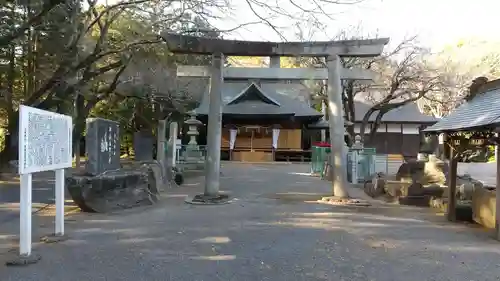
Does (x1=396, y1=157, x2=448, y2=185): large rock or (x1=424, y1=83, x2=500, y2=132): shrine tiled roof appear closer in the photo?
(x1=424, y1=83, x2=500, y2=132): shrine tiled roof

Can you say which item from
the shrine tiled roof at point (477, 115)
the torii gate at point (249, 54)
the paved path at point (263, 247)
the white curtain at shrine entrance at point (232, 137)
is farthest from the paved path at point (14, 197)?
the white curtain at shrine entrance at point (232, 137)

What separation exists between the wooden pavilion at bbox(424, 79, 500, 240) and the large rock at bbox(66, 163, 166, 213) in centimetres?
693

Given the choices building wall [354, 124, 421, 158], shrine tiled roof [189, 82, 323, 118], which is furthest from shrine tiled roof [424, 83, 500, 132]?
building wall [354, 124, 421, 158]

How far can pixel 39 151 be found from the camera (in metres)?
6.29

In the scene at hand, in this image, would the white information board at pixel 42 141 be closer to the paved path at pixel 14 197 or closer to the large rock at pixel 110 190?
the large rock at pixel 110 190

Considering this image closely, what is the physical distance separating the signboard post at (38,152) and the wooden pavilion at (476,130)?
6600 millimetres

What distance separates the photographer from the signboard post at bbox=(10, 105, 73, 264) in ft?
19.0

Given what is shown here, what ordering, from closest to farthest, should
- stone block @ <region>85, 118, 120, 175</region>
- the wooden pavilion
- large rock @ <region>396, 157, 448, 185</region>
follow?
the wooden pavilion → stone block @ <region>85, 118, 120, 175</region> → large rock @ <region>396, 157, 448, 185</region>

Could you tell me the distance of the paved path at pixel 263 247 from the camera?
559 cm

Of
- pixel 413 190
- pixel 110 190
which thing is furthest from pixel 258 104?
pixel 110 190

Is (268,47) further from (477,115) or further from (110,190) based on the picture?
(477,115)

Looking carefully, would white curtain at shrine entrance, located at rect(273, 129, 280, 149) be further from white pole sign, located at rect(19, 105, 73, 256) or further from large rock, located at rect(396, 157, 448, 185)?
white pole sign, located at rect(19, 105, 73, 256)

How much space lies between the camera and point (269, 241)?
7.41 m

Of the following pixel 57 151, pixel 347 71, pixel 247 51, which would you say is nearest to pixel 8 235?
pixel 57 151
